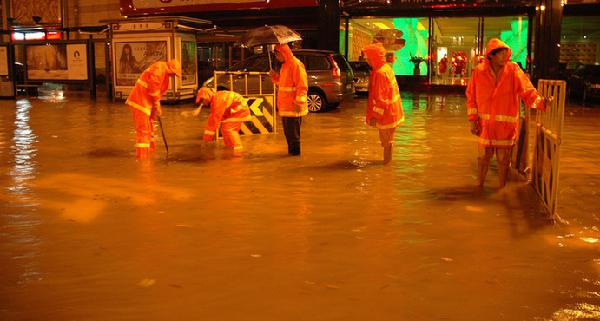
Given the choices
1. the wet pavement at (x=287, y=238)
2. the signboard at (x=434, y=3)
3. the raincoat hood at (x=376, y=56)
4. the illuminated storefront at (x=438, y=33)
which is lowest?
the wet pavement at (x=287, y=238)

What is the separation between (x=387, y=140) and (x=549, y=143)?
2.79m

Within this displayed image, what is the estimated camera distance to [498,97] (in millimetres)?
7254

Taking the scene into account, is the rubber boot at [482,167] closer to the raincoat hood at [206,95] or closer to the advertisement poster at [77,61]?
the raincoat hood at [206,95]

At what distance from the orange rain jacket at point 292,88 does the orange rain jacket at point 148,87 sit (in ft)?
5.66

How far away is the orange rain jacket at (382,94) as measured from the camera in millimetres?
8984

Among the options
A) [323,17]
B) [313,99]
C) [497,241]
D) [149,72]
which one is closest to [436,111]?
[313,99]

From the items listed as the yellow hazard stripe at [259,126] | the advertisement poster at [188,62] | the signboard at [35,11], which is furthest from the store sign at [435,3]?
the signboard at [35,11]

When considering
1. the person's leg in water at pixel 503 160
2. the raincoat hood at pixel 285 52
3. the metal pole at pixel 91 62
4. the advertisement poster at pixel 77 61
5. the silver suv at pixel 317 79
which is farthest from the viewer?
the advertisement poster at pixel 77 61

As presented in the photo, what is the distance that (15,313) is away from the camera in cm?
408

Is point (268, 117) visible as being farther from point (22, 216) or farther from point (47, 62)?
point (47, 62)

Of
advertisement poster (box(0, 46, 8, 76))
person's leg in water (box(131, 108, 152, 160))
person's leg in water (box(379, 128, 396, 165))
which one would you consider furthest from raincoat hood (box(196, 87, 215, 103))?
advertisement poster (box(0, 46, 8, 76))

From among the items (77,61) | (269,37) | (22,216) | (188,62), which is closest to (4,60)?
(77,61)

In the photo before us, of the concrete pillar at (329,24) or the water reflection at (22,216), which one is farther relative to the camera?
the concrete pillar at (329,24)

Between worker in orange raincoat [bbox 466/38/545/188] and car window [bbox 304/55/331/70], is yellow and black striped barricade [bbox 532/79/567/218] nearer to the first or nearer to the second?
worker in orange raincoat [bbox 466/38/545/188]
